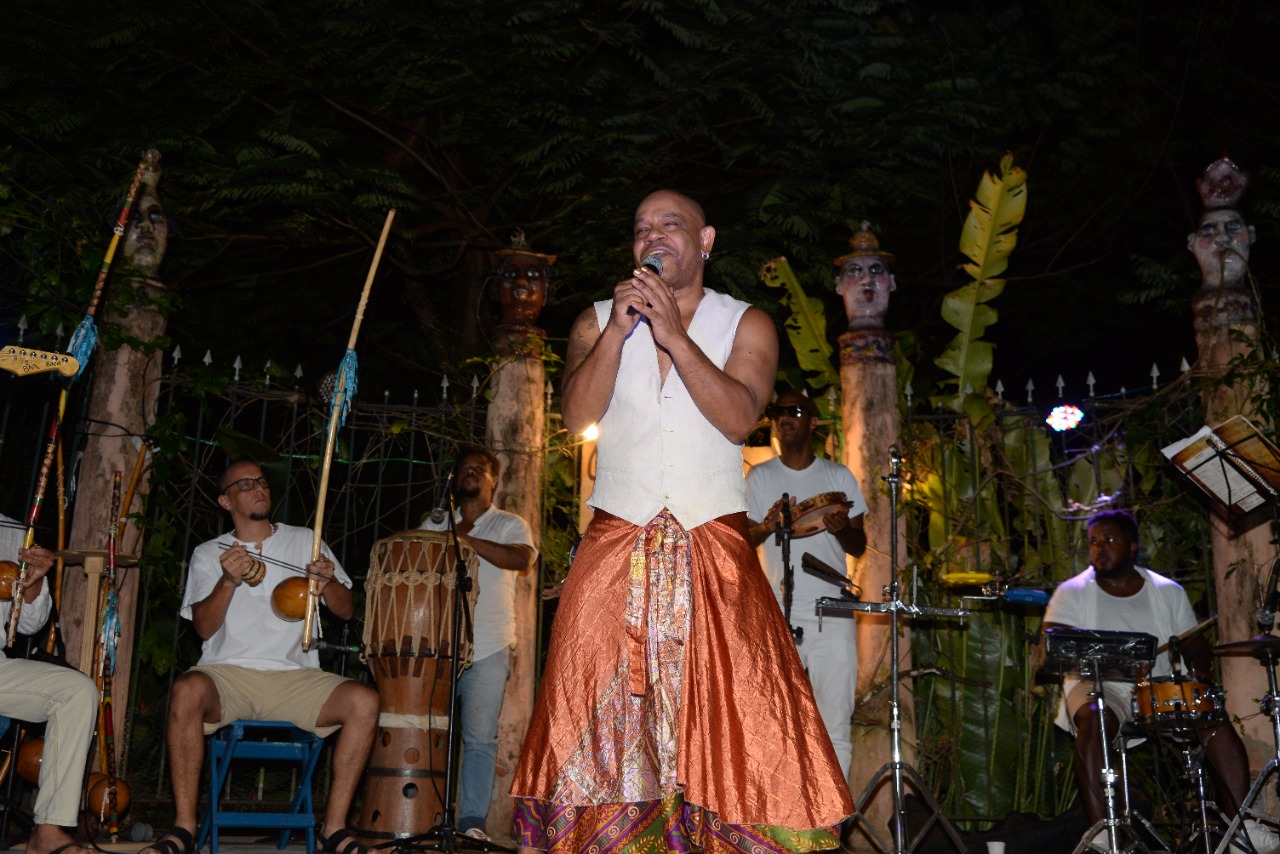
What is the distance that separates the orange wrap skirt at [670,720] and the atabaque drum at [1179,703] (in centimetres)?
418

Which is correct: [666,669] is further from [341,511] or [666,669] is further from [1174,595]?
[341,511]

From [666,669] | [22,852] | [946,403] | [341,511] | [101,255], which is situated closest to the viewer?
[666,669]

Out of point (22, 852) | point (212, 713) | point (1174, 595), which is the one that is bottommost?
point (22, 852)

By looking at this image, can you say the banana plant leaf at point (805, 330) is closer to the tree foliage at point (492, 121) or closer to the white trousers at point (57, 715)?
the tree foliage at point (492, 121)

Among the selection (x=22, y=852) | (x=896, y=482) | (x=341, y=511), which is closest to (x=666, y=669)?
(x=896, y=482)

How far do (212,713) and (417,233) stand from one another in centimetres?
607

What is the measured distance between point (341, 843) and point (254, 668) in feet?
3.42

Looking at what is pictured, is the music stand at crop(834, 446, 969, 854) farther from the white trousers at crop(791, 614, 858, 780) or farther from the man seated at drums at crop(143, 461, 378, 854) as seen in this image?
the man seated at drums at crop(143, 461, 378, 854)

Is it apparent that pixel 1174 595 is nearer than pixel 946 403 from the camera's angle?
Yes

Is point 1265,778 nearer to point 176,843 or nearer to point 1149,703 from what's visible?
point 1149,703

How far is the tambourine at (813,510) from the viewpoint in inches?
253

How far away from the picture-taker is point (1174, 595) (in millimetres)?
7637

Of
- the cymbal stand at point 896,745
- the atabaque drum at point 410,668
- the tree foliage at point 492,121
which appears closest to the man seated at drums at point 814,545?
the cymbal stand at point 896,745

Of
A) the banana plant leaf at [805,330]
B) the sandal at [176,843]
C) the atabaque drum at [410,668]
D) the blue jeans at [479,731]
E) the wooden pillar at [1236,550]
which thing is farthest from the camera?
the banana plant leaf at [805,330]
